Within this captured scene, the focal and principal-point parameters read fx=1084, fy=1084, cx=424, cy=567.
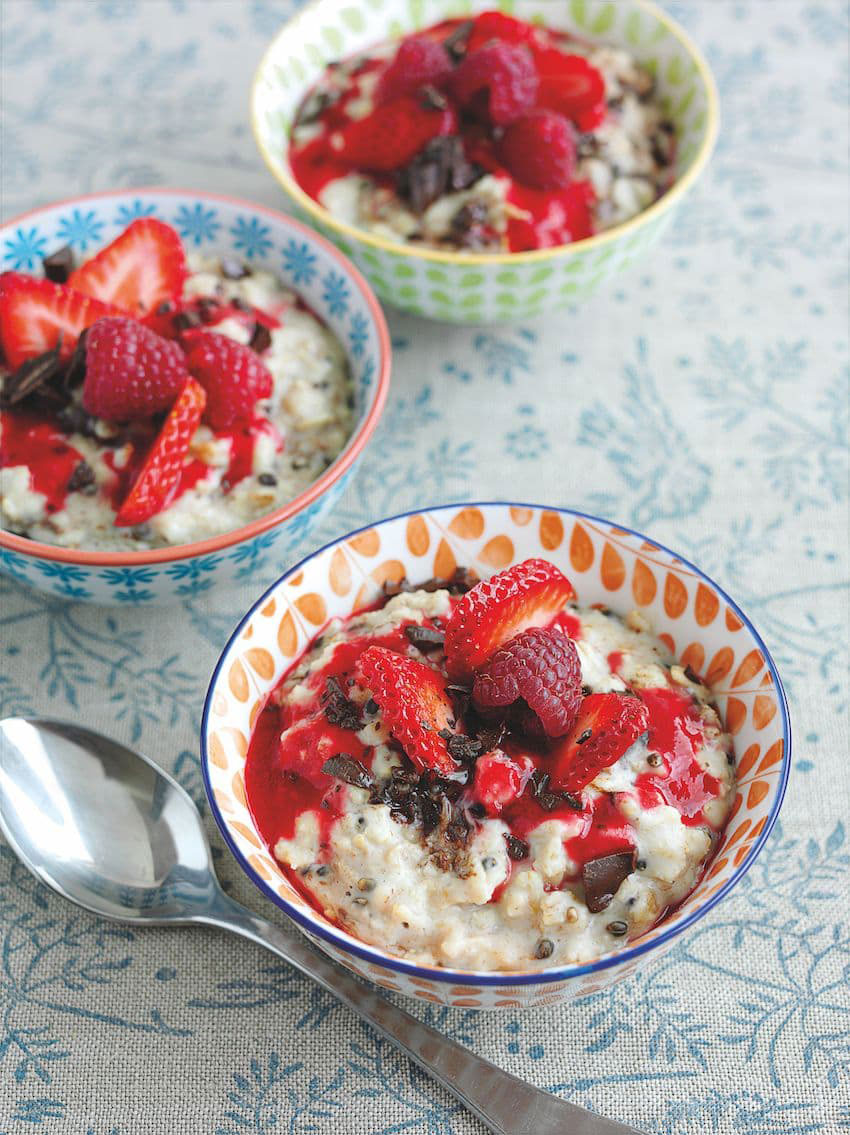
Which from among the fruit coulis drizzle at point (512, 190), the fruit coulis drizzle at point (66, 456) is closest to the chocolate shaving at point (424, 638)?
the fruit coulis drizzle at point (66, 456)

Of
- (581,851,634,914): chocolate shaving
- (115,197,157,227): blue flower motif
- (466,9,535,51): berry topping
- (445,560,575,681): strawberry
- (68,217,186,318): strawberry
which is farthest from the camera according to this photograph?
(466,9,535,51): berry topping

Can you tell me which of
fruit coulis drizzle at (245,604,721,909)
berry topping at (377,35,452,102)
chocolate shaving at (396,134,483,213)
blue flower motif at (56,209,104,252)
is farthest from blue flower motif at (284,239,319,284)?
fruit coulis drizzle at (245,604,721,909)

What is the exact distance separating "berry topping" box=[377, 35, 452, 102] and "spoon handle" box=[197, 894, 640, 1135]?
93.3 inches

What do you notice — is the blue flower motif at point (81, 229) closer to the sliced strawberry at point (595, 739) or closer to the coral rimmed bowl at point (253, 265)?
the coral rimmed bowl at point (253, 265)

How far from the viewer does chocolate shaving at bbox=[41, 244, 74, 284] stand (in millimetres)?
2791

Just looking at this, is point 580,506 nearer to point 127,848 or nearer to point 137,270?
point 137,270

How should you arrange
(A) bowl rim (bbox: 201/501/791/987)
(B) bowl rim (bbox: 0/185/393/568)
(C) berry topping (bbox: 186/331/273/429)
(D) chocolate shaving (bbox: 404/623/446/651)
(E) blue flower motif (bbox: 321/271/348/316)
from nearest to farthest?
1. (A) bowl rim (bbox: 201/501/791/987)
2. (D) chocolate shaving (bbox: 404/623/446/651)
3. (B) bowl rim (bbox: 0/185/393/568)
4. (C) berry topping (bbox: 186/331/273/429)
5. (E) blue flower motif (bbox: 321/271/348/316)

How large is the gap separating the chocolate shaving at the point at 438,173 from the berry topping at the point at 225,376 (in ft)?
2.50

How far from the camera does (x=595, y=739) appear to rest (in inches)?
→ 75.2

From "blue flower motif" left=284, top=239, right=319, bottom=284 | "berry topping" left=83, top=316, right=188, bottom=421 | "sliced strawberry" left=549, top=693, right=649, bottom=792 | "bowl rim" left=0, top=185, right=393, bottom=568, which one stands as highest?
"berry topping" left=83, top=316, right=188, bottom=421

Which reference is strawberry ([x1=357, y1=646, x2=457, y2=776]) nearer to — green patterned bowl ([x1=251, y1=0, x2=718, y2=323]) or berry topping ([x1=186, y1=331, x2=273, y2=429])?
berry topping ([x1=186, y1=331, x2=273, y2=429])

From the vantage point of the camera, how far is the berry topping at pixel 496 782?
191 cm

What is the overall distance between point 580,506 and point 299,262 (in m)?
1.02

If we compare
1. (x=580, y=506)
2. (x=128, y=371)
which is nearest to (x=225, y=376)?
(x=128, y=371)
